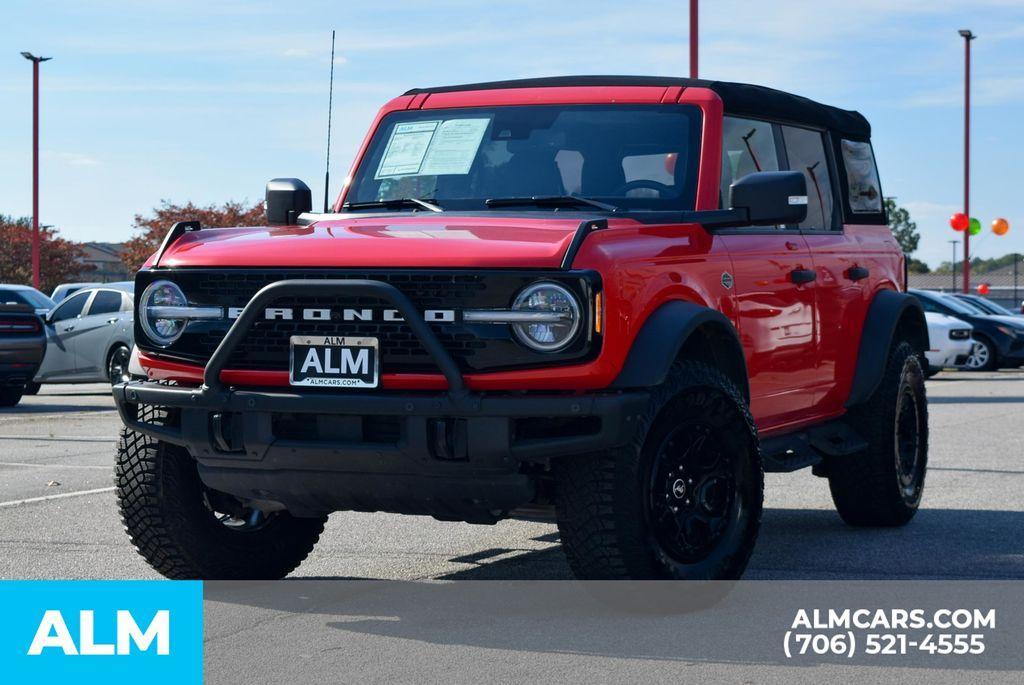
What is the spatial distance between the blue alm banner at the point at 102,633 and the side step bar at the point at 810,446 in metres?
2.66

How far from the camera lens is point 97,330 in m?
20.9

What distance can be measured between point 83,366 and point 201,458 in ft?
52.7

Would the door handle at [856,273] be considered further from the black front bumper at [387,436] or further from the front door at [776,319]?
the black front bumper at [387,436]

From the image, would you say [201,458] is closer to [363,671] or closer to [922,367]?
[363,671]

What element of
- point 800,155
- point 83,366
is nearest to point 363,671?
point 800,155

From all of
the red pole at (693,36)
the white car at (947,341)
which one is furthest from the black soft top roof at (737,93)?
the white car at (947,341)

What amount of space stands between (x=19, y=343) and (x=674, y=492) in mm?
13826

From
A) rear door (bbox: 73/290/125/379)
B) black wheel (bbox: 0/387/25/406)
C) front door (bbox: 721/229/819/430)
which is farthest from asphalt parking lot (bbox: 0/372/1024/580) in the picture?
rear door (bbox: 73/290/125/379)

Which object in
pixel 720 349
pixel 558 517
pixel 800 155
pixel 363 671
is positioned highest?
pixel 800 155

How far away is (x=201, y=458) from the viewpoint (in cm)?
569

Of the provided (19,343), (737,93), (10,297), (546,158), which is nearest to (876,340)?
(737,93)

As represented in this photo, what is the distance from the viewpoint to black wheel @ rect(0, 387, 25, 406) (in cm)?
1906

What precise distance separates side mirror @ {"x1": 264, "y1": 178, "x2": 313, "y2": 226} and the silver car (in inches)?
542

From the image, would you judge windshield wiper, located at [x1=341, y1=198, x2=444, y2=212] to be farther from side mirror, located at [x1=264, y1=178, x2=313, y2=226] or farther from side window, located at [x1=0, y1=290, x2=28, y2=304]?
side window, located at [x1=0, y1=290, x2=28, y2=304]
